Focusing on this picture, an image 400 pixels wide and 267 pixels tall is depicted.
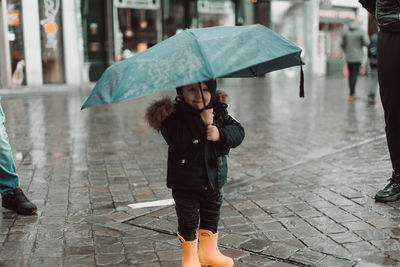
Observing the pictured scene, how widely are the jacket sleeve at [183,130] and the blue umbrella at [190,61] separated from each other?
379 millimetres

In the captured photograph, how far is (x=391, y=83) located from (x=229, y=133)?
6.58 ft

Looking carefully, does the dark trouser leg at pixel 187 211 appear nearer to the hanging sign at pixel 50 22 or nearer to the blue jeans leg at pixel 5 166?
the blue jeans leg at pixel 5 166

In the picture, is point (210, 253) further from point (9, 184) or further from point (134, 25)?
point (134, 25)

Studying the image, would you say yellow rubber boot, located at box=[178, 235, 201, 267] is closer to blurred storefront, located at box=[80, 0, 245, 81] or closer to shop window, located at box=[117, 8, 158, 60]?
blurred storefront, located at box=[80, 0, 245, 81]

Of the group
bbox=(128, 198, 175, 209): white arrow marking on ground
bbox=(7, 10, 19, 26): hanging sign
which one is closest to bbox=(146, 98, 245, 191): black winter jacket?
bbox=(128, 198, 175, 209): white arrow marking on ground

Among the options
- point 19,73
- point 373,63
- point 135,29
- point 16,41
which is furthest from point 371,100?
point 16,41

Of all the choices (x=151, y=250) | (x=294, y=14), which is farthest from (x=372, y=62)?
(x=294, y=14)

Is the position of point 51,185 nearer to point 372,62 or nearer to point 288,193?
point 288,193

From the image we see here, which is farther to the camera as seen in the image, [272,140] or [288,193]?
[272,140]

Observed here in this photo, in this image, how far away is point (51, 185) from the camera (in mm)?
5074

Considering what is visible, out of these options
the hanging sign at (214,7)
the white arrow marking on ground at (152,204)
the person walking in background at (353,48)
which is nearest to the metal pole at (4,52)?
the hanging sign at (214,7)

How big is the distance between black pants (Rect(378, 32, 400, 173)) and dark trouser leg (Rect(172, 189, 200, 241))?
83.9 inches

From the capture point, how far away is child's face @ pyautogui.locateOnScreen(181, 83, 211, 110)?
9.04 ft

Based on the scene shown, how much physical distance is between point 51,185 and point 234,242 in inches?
91.2
